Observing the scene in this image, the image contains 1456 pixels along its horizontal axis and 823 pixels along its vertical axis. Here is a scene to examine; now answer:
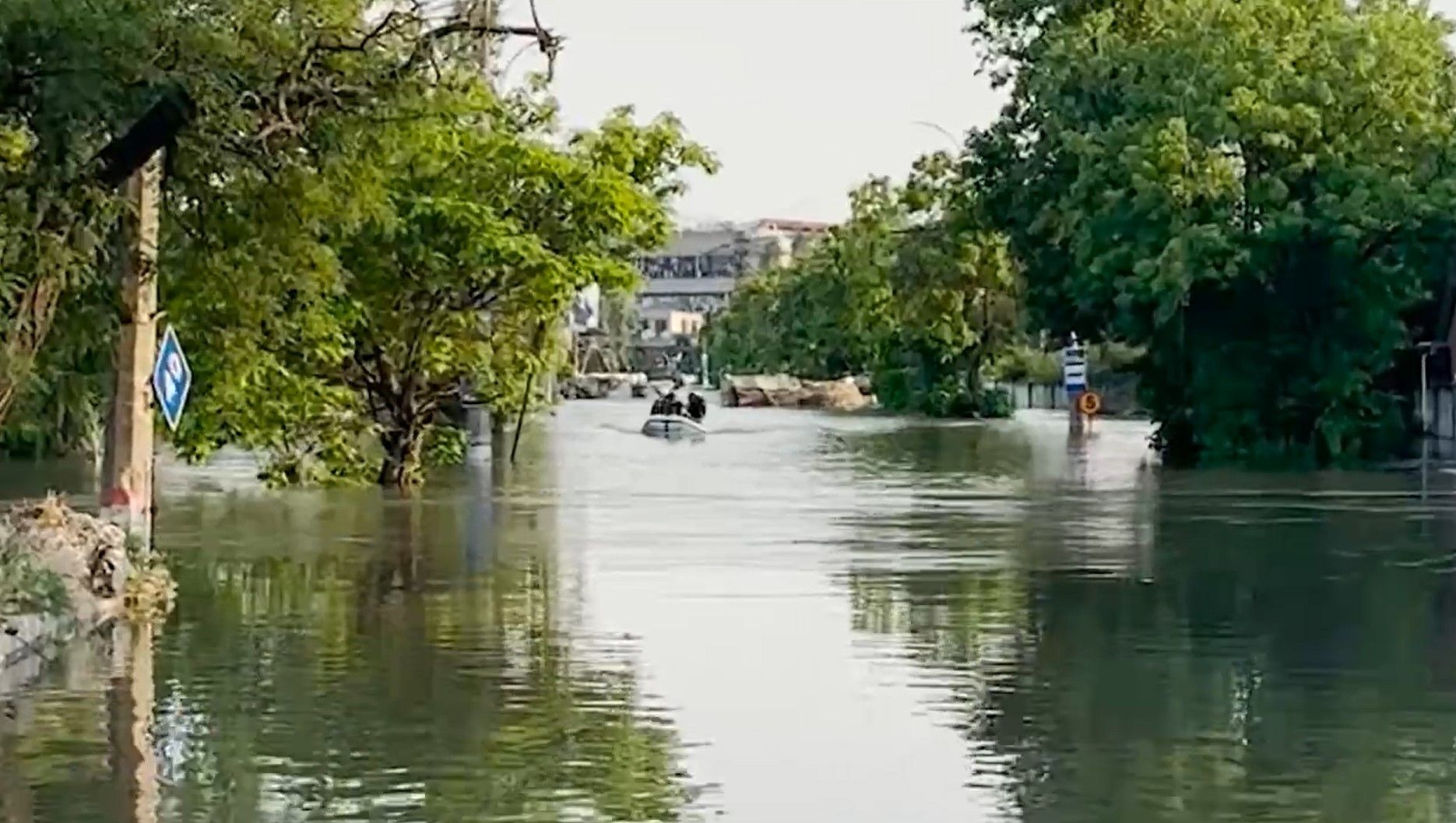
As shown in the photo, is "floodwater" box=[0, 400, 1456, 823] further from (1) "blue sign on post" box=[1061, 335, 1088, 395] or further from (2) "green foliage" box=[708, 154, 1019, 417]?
(1) "blue sign on post" box=[1061, 335, 1088, 395]

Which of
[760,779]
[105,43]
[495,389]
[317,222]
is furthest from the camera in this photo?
[495,389]

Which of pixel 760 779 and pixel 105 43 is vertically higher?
pixel 105 43

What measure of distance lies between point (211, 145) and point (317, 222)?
152 centimetres

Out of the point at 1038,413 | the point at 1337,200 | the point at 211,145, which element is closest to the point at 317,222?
the point at 211,145

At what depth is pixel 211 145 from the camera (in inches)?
732

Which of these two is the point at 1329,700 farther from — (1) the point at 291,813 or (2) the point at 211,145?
(2) the point at 211,145

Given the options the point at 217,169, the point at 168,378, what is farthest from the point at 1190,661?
the point at 168,378

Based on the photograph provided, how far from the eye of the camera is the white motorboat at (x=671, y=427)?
7906 cm

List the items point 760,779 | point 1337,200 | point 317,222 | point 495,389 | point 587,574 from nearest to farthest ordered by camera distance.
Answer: point 760,779 → point 317,222 → point 587,574 → point 495,389 → point 1337,200

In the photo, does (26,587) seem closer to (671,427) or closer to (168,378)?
(168,378)

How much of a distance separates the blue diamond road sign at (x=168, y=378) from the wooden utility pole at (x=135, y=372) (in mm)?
143

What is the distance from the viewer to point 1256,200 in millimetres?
54562

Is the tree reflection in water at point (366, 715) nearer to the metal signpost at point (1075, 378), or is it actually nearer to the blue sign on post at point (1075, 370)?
the metal signpost at point (1075, 378)

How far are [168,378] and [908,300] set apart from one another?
284 ft
